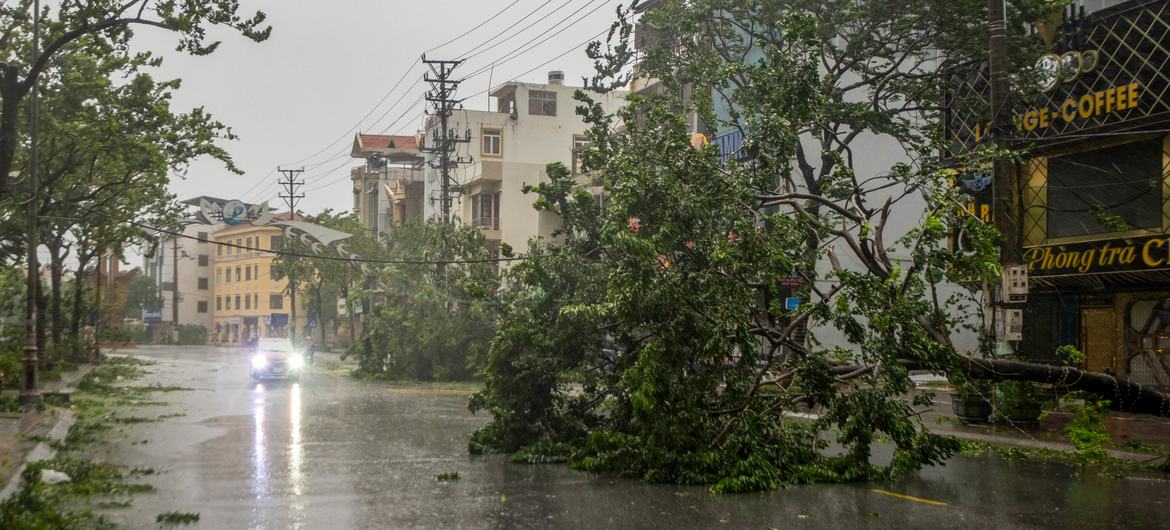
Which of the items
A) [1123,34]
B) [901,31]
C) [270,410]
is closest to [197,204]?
[270,410]

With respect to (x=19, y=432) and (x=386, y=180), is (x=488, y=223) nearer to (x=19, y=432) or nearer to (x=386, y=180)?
(x=386, y=180)

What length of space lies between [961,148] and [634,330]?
12349 mm

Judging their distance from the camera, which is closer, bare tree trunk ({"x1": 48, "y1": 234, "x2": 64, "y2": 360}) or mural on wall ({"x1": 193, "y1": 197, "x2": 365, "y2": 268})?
bare tree trunk ({"x1": 48, "y1": 234, "x2": 64, "y2": 360})

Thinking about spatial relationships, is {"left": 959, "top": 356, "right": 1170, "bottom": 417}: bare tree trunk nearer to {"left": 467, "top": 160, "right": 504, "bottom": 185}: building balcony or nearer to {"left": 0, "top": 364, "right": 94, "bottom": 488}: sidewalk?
Answer: {"left": 0, "top": 364, "right": 94, "bottom": 488}: sidewalk

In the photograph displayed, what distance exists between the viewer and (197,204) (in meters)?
58.2

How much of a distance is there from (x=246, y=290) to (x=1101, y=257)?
102 metres

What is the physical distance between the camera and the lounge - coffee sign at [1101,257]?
20828 millimetres

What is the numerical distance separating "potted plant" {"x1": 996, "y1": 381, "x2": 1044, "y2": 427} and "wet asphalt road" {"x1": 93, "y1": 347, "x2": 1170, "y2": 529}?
11.3 feet

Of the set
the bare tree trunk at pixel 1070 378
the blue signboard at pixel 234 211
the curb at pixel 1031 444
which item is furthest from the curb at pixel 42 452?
the blue signboard at pixel 234 211

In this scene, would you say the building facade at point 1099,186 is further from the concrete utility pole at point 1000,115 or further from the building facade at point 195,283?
the building facade at point 195,283

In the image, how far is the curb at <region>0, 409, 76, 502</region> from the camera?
484 inches

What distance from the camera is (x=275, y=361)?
3941 cm

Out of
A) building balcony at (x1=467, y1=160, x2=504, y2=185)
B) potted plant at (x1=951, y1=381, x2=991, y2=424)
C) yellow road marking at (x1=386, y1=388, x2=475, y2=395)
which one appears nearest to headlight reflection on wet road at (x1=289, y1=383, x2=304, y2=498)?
yellow road marking at (x1=386, y1=388, x2=475, y2=395)

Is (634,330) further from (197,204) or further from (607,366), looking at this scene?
(197,204)
